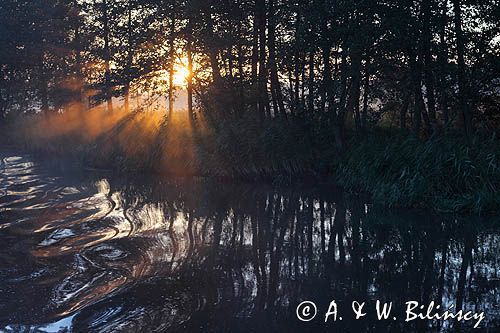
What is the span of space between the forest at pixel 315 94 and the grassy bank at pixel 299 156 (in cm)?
4

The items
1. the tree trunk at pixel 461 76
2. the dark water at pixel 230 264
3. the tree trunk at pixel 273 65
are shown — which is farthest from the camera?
the tree trunk at pixel 273 65

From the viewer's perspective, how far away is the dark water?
5.82m

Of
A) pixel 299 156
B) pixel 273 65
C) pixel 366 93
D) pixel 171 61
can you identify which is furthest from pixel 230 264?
pixel 171 61

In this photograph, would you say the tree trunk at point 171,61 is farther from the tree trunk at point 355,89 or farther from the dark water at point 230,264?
the dark water at point 230,264

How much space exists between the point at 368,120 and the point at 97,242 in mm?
10317

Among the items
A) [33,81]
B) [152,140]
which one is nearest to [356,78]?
[152,140]

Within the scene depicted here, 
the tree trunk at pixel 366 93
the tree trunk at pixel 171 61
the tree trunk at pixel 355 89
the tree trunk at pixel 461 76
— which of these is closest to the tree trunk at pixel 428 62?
the tree trunk at pixel 461 76

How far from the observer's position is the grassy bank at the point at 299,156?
11820 millimetres

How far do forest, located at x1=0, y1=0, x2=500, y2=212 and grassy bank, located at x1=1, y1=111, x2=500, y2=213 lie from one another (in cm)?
4

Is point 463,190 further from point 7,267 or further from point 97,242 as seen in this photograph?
point 7,267

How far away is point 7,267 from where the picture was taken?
25.5ft

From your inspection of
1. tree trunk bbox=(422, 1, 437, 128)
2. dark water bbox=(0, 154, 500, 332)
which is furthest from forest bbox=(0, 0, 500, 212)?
dark water bbox=(0, 154, 500, 332)

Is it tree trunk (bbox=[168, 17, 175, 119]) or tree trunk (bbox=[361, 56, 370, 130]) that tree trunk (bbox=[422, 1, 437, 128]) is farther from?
tree trunk (bbox=[168, 17, 175, 119])

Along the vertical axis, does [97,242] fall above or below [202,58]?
below
